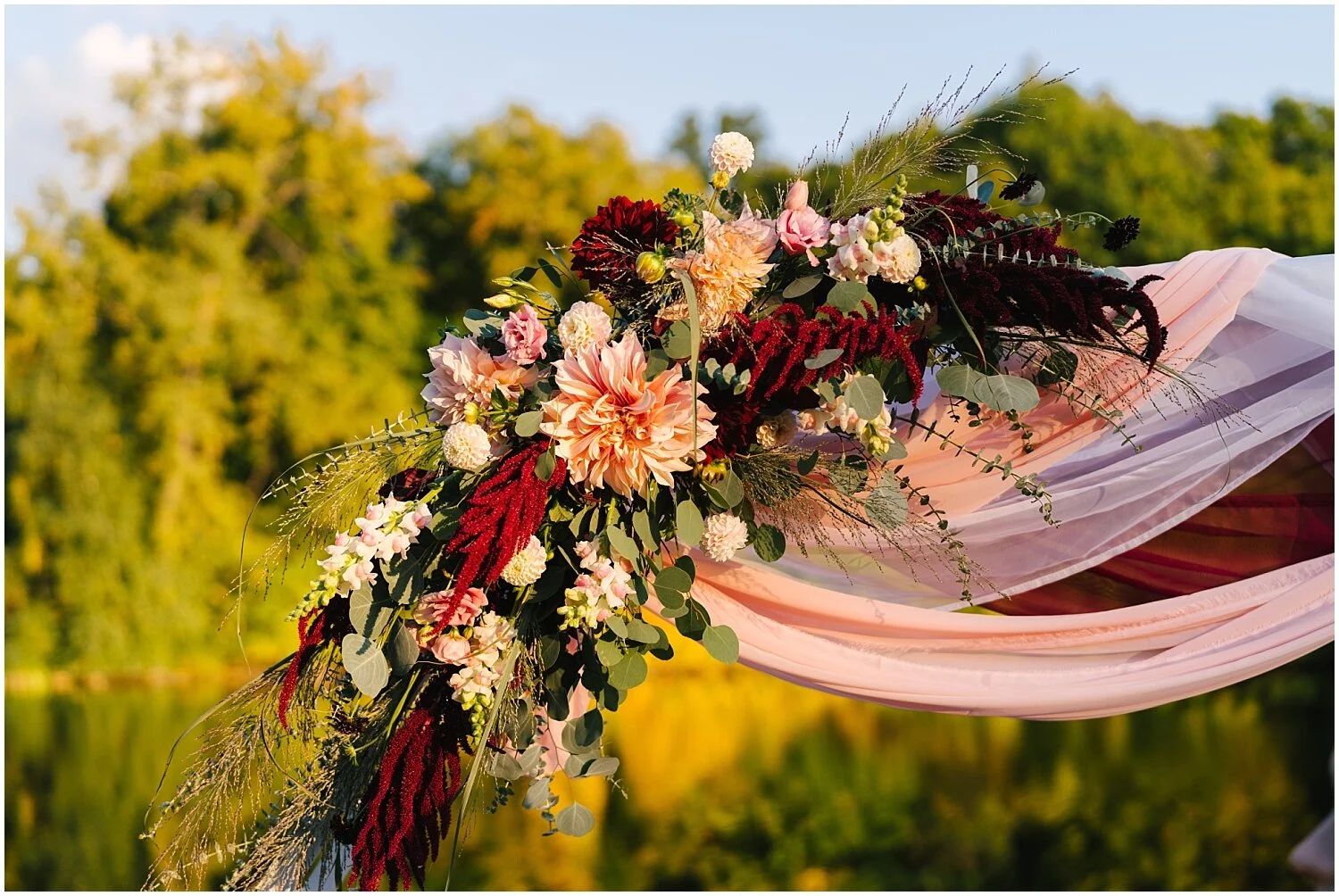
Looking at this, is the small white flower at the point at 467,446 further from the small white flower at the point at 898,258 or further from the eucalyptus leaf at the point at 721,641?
the small white flower at the point at 898,258

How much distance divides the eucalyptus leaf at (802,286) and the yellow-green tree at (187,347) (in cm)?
1137

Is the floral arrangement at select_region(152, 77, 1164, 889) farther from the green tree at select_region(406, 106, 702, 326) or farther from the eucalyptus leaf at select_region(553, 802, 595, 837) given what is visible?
the green tree at select_region(406, 106, 702, 326)

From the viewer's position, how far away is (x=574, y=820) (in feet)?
6.48

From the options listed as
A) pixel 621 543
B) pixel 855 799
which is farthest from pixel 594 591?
pixel 855 799

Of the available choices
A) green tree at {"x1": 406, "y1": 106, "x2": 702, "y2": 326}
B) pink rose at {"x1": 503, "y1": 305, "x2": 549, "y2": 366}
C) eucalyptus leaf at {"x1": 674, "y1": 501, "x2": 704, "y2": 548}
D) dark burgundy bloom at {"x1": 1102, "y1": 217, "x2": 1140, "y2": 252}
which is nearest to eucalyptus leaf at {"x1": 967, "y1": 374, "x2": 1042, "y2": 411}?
dark burgundy bloom at {"x1": 1102, "y1": 217, "x2": 1140, "y2": 252}

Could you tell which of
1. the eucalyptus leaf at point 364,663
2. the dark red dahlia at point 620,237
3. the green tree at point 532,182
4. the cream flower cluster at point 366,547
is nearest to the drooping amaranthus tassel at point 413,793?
the eucalyptus leaf at point 364,663

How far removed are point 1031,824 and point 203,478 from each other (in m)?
9.46

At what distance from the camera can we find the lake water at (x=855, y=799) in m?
8.58

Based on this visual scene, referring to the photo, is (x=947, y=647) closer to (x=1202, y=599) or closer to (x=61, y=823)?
(x=1202, y=599)

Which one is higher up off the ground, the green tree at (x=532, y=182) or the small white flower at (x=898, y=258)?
the green tree at (x=532, y=182)

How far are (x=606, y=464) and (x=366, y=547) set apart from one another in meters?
0.38

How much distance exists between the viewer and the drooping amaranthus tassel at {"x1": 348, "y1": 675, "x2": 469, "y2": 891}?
1.84m

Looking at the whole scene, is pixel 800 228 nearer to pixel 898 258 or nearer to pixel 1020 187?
pixel 898 258

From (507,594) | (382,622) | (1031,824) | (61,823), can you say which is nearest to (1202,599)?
(507,594)
